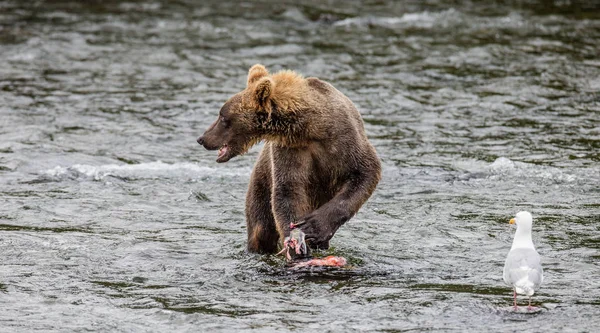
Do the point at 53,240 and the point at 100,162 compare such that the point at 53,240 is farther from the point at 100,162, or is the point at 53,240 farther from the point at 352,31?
the point at 352,31

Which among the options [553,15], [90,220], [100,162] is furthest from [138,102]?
[553,15]

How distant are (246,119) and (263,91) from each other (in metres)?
0.27

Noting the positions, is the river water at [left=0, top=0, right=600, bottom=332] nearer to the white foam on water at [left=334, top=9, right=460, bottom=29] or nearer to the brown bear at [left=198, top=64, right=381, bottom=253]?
the white foam on water at [left=334, top=9, right=460, bottom=29]

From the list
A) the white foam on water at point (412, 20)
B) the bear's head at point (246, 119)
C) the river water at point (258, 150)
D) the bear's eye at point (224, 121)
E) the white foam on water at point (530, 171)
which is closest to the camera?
the river water at point (258, 150)

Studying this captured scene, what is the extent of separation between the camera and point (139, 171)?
440 inches

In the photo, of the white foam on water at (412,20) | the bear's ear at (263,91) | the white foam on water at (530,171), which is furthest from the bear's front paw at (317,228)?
the white foam on water at (412,20)

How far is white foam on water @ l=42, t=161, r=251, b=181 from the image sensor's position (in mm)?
11039

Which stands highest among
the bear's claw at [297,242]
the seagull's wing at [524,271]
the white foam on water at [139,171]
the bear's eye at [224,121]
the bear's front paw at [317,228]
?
the bear's eye at [224,121]

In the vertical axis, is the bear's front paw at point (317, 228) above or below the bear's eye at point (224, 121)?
below

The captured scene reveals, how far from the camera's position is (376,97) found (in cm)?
1446

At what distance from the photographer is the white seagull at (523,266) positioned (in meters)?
6.07

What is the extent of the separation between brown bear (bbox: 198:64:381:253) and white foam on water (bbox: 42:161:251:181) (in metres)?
3.29

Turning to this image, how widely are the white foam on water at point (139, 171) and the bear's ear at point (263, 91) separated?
3.51 metres

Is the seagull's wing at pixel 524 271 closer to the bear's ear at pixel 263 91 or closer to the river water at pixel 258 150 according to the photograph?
the river water at pixel 258 150
